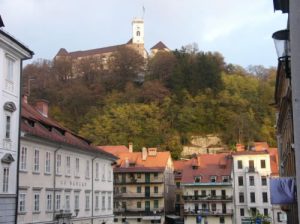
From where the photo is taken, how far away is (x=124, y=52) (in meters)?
119

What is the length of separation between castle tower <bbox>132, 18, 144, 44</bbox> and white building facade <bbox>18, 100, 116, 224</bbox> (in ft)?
400

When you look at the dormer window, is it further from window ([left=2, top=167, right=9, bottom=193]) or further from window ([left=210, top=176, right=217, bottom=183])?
window ([left=2, top=167, right=9, bottom=193])

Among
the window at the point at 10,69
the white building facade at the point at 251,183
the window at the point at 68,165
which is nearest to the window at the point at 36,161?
the window at the point at 68,165

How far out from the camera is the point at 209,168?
61.7m

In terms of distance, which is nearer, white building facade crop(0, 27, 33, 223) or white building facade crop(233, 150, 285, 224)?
white building facade crop(0, 27, 33, 223)

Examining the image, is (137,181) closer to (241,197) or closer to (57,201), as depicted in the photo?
(241,197)

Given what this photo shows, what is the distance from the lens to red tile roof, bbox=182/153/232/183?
60.4 m

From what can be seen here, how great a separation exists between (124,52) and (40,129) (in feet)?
305

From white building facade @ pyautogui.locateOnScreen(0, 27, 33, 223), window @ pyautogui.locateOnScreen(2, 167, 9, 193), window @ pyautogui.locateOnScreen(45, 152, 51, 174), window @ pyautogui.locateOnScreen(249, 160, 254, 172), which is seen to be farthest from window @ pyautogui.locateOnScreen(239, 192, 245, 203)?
window @ pyautogui.locateOnScreen(2, 167, 9, 193)

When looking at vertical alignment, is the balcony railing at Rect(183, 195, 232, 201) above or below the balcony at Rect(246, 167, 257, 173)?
below

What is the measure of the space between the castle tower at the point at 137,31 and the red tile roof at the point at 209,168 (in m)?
98.0

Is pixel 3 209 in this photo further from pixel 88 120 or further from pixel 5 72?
pixel 88 120

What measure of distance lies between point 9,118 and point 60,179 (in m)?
8.46

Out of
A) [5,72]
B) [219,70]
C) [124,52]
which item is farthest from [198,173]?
[124,52]
